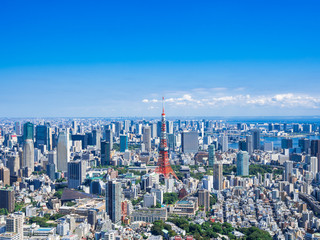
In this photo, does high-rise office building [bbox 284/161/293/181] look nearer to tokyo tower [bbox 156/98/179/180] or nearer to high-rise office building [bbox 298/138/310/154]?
tokyo tower [bbox 156/98/179/180]

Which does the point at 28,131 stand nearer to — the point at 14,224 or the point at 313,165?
the point at 313,165

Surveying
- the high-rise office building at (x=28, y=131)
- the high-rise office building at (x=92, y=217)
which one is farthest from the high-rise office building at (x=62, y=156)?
the high-rise office building at (x=92, y=217)

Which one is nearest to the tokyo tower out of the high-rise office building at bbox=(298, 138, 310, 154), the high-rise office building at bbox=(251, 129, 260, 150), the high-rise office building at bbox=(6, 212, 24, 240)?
the high-rise office building at bbox=(6, 212, 24, 240)

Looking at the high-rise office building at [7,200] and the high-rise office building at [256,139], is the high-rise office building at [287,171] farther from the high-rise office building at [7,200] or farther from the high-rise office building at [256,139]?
the high-rise office building at [256,139]

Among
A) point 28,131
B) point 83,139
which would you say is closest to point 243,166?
point 83,139

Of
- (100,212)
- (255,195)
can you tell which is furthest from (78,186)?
(255,195)

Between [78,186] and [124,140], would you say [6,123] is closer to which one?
[124,140]
